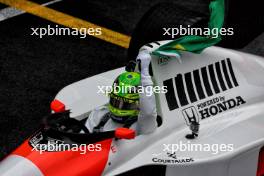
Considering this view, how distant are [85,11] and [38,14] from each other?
79 centimetres

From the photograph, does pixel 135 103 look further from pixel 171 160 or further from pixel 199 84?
pixel 199 84

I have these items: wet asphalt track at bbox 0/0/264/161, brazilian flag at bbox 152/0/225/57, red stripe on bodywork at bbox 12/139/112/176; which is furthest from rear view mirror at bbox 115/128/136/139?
wet asphalt track at bbox 0/0/264/161

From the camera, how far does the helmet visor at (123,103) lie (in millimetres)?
6762

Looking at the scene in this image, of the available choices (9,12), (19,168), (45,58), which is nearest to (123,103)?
(19,168)

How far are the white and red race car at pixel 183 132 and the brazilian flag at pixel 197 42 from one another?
0.36ft

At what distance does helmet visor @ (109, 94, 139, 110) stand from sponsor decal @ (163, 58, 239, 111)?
0.43 m

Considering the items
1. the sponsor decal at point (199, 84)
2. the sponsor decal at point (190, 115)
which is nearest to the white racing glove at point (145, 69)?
the sponsor decal at point (199, 84)

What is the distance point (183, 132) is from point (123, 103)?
750 millimetres

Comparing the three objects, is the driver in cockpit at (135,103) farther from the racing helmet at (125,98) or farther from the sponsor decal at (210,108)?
the sponsor decal at (210,108)

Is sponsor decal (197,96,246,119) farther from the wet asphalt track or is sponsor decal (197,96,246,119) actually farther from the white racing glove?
the wet asphalt track

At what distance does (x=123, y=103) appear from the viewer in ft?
22.2

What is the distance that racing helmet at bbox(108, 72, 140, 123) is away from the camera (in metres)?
6.75

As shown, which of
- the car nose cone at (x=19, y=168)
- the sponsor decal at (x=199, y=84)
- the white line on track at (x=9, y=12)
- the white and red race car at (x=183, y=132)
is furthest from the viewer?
the white line on track at (x=9, y=12)

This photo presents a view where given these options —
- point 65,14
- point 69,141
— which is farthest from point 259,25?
point 69,141
